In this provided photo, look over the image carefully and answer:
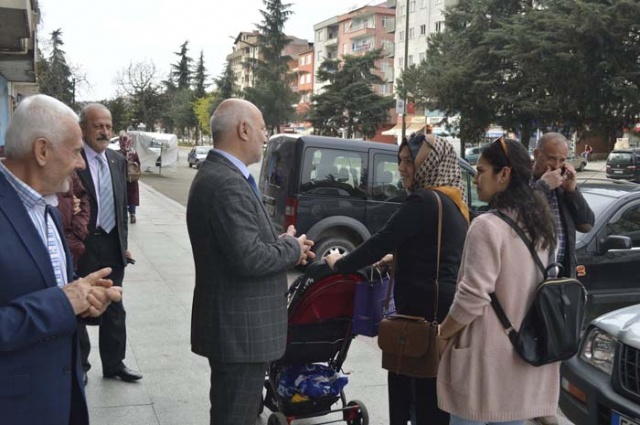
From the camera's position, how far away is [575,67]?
87.9 feet

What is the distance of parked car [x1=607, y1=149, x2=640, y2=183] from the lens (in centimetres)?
3173

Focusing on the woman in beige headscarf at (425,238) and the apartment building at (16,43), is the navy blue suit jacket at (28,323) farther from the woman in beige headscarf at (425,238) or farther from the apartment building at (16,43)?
the woman in beige headscarf at (425,238)

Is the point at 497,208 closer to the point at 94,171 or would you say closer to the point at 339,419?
the point at 339,419

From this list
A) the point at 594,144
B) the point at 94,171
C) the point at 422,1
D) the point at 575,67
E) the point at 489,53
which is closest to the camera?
the point at 94,171

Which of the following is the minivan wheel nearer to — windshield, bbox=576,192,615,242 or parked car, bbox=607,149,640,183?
windshield, bbox=576,192,615,242

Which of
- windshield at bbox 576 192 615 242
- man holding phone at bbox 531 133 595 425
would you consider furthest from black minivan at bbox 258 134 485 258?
man holding phone at bbox 531 133 595 425

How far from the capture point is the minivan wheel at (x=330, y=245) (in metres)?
8.77

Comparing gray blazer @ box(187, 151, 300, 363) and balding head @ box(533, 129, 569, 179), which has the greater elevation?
balding head @ box(533, 129, 569, 179)

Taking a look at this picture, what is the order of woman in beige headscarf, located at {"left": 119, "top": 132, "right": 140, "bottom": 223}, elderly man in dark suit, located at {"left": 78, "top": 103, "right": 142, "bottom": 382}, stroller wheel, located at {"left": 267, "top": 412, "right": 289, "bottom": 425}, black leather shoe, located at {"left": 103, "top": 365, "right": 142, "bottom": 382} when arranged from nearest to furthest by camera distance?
stroller wheel, located at {"left": 267, "top": 412, "right": 289, "bottom": 425} < elderly man in dark suit, located at {"left": 78, "top": 103, "right": 142, "bottom": 382} < black leather shoe, located at {"left": 103, "top": 365, "right": 142, "bottom": 382} < woman in beige headscarf, located at {"left": 119, "top": 132, "right": 140, "bottom": 223}

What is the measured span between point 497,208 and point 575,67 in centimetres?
2688

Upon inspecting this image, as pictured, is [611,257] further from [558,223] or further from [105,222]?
[105,222]

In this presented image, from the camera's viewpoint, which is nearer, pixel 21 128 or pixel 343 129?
pixel 21 128

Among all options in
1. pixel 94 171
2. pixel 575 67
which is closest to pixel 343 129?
pixel 575 67

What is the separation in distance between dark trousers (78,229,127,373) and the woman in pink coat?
277cm
